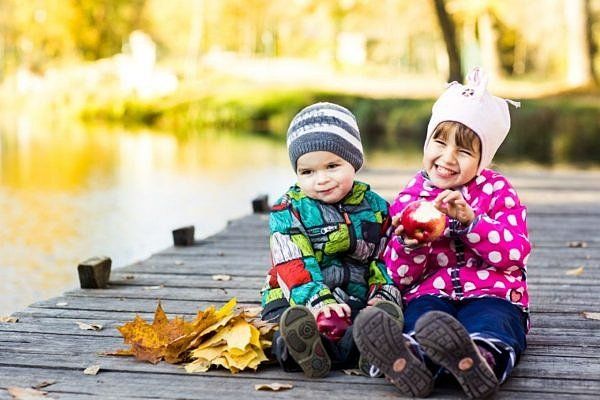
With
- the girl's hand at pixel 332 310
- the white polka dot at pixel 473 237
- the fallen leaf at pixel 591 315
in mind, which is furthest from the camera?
the fallen leaf at pixel 591 315

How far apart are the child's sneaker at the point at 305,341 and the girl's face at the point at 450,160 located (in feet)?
3.06

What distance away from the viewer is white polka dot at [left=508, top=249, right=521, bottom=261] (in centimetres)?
368

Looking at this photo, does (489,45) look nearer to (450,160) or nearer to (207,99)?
(207,99)

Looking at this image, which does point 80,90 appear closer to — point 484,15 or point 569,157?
point 484,15

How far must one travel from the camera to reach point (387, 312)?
3.44 meters

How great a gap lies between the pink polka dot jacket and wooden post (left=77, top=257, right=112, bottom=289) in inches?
76.6

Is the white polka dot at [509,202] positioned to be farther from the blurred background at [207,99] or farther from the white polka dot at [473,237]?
the blurred background at [207,99]

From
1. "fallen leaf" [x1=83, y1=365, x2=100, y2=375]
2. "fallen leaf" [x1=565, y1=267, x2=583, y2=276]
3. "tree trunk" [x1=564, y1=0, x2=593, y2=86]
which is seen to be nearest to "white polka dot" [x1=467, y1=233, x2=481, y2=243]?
"fallen leaf" [x1=83, y1=365, x2=100, y2=375]

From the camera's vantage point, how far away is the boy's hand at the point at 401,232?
365 centimetres

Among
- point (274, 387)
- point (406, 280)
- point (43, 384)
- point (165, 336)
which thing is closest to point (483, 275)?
point (406, 280)

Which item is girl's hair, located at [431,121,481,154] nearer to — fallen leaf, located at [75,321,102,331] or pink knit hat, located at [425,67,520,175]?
pink knit hat, located at [425,67,520,175]

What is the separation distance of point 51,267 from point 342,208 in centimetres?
551

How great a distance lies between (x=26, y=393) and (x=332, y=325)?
3.65 ft

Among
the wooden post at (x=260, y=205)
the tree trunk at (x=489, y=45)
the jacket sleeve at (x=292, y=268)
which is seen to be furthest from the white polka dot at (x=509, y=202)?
the tree trunk at (x=489, y=45)
